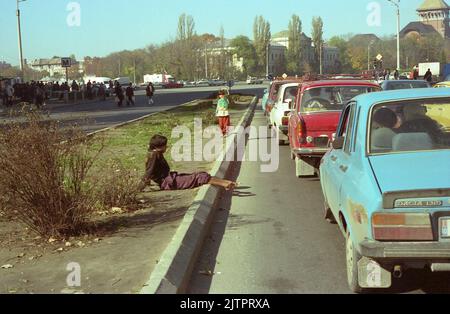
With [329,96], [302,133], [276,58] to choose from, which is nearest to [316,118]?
[302,133]

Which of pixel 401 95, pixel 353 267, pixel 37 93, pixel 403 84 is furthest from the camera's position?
pixel 37 93

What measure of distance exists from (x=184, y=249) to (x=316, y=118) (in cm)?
526

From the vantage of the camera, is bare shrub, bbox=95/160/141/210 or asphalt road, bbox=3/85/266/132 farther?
bare shrub, bbox=95/160/141/210

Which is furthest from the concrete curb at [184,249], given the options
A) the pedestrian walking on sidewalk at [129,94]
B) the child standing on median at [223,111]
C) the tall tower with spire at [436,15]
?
the tall tower with spire at [436,15]

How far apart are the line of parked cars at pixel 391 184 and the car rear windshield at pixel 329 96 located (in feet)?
14.8

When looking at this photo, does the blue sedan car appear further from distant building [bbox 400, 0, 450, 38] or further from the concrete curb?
distant building [bbox 400, 0, 450, 38]

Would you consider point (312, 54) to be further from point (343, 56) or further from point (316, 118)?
point (316, 118)

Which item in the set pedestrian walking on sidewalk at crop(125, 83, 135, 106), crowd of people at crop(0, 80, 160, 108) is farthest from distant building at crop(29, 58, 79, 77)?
pedestrian walking on sidewalk at crop(125, 83, 135, 106)

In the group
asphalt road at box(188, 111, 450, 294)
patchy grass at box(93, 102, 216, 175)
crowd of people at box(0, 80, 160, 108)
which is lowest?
asphalt road at box(188, 111, 450, 294)

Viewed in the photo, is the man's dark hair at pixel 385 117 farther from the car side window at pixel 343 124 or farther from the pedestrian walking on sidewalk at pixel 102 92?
the pedestrian walking on sidewalk at pixel 102 92

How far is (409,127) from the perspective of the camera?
538 centimetres

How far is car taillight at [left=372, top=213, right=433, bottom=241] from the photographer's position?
162 inches

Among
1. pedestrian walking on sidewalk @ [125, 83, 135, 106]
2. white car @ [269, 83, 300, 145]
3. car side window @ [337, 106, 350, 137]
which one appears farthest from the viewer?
pedestrian walking on sidewalk @ [125, 83, 135, 106]

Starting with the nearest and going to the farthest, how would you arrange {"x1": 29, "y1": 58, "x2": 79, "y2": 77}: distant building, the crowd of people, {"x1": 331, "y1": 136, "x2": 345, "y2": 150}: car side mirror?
{"x1": 331, "y1": 136, "x2": 345, "y2": 150}: car side mirror, the crowd of people, {"x1": 29, "y1": 58, "x2": 79, "y2": 77}: distant building
